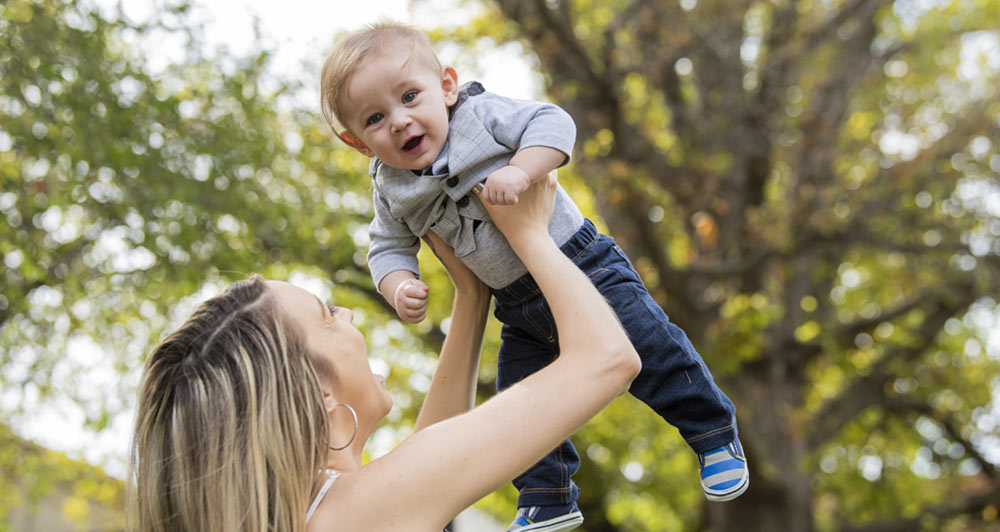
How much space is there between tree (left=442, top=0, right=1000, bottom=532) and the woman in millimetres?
5689

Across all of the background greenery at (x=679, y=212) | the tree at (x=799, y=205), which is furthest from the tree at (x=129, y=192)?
the tree at (x=799, y=205)

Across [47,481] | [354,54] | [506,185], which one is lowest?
[506,185]

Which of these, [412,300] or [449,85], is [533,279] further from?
[449,85]

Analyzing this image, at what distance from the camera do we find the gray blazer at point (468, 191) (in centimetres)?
210

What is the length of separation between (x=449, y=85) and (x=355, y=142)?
0.82 feet

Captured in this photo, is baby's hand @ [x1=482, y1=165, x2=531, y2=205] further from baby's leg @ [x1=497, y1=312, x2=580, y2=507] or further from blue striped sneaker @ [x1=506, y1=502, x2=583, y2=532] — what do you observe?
blue striped sneaker @ [x1=506, y1=502, x2=583, y2=532]

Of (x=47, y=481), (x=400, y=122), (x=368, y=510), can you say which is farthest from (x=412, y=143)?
(x=47, y=481)

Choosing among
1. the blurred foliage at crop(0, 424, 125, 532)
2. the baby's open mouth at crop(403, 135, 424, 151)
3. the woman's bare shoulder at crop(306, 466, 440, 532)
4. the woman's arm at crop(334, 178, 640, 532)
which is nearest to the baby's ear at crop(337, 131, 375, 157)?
the baby's open mouth at crop(403, 135, 424, 151)

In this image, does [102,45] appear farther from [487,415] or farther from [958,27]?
[958,27]

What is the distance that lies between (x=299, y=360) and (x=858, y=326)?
847 centimetres

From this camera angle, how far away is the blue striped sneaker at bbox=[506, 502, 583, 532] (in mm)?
2346

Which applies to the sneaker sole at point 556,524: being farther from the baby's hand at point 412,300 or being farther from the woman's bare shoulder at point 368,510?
the baby's hand at point 412,300

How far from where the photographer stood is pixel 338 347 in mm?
2072

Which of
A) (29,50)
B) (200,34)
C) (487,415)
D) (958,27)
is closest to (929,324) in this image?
(958,27)
